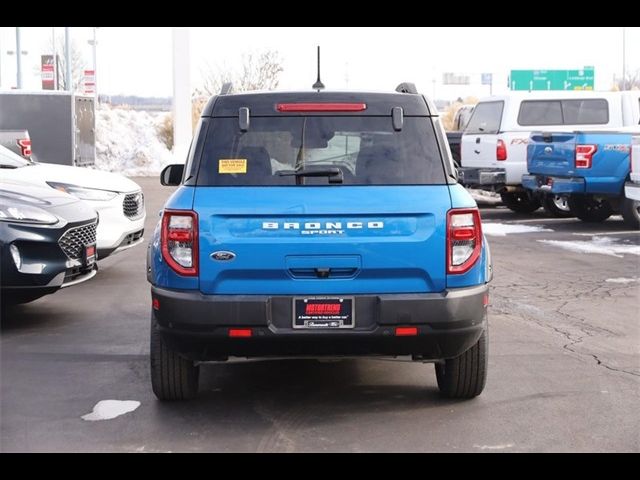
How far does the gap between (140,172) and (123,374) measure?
94.7ft

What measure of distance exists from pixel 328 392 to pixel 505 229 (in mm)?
10463

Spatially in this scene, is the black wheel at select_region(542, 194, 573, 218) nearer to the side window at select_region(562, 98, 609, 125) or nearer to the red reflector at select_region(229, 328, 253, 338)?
the side window at select_region(562, 98, 609, 125)

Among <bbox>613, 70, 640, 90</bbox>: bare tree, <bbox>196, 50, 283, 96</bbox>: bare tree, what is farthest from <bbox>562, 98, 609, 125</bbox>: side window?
<bbox>613, 70, 640, 90</bbox>: bare tree

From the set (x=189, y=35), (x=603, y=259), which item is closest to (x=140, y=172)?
(x=189, y=35)

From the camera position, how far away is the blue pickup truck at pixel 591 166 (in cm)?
1591

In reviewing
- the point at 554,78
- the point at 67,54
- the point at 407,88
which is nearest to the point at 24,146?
the point at 407,88

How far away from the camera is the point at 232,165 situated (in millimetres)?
5531

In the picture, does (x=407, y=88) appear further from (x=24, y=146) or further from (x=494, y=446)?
(x=24, y=146)

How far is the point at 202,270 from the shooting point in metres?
5.33

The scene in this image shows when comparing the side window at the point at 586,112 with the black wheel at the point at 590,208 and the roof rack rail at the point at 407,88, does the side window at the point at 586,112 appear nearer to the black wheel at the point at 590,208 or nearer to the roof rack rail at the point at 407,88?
the black wheel at the point at 590,208

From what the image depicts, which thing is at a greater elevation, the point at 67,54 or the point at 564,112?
the point at 67,54

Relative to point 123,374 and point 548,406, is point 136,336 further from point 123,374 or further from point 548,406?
point 548,406

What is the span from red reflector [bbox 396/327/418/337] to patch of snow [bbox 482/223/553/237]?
10.3 metres

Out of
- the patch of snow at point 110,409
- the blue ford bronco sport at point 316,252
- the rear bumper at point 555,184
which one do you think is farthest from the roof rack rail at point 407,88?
the rear bumper at point 555,184
